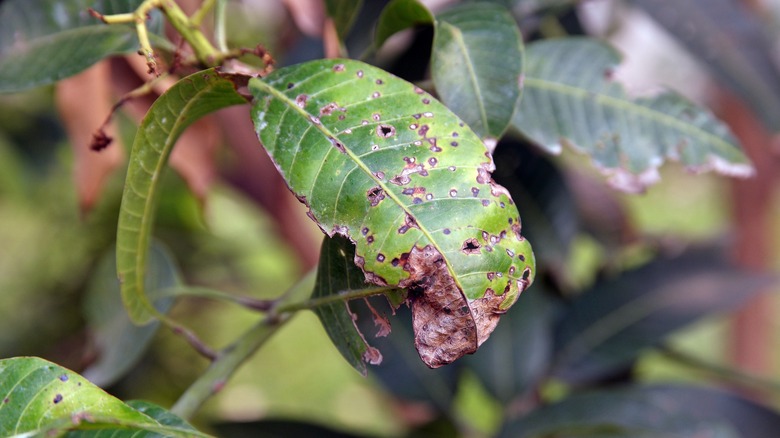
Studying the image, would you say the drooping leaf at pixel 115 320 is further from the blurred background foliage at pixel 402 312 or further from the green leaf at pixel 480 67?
the green leaf at pixel 480 67

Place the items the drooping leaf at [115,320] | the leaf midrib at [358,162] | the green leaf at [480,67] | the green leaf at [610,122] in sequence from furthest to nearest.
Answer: the drooping leaf at [115,320] → the green leaf at [610,122] → the green leaf at [480,67] → the leaf midrib at [358,162]

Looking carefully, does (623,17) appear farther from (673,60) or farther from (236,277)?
(673,60)

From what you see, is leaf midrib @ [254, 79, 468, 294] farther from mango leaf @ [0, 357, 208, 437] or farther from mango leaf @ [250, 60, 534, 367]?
mango leaf @ [0, 357, 208, 437]

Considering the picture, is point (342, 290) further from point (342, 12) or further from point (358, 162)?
point (342, 12)

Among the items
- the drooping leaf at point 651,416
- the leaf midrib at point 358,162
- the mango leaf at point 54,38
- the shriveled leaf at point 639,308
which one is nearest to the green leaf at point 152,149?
the leaf midrib at point 358,162

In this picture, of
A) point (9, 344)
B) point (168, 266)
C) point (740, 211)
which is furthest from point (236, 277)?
point (740, 211)
